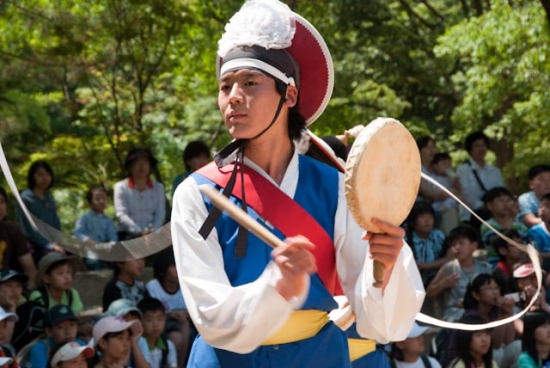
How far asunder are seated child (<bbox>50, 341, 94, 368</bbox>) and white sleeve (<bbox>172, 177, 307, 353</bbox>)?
127 inches

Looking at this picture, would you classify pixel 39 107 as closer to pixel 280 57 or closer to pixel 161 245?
pixel 161 245

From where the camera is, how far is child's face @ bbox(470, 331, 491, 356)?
779 cm

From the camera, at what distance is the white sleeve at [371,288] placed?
3.50 m

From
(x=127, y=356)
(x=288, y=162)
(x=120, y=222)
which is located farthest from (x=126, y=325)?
(x=288, y=162)

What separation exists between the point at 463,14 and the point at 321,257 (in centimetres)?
1291

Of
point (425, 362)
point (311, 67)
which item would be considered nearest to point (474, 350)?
point (425, 362)

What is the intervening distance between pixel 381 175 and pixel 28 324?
4.34 metres

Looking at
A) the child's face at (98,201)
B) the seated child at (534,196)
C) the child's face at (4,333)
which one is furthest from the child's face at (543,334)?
the child's face at (4,333)

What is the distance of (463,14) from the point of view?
16.1m

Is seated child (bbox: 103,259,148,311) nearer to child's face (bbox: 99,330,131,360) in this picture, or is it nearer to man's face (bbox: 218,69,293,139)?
child's face (bbox: 99,330,131,360)

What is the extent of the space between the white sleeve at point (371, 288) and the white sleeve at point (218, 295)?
0.84 ft

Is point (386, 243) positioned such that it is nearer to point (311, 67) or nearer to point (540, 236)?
point (311, 67)

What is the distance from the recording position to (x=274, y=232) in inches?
142

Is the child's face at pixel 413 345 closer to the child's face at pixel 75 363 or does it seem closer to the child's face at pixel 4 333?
the child's face at pixel 75 363
